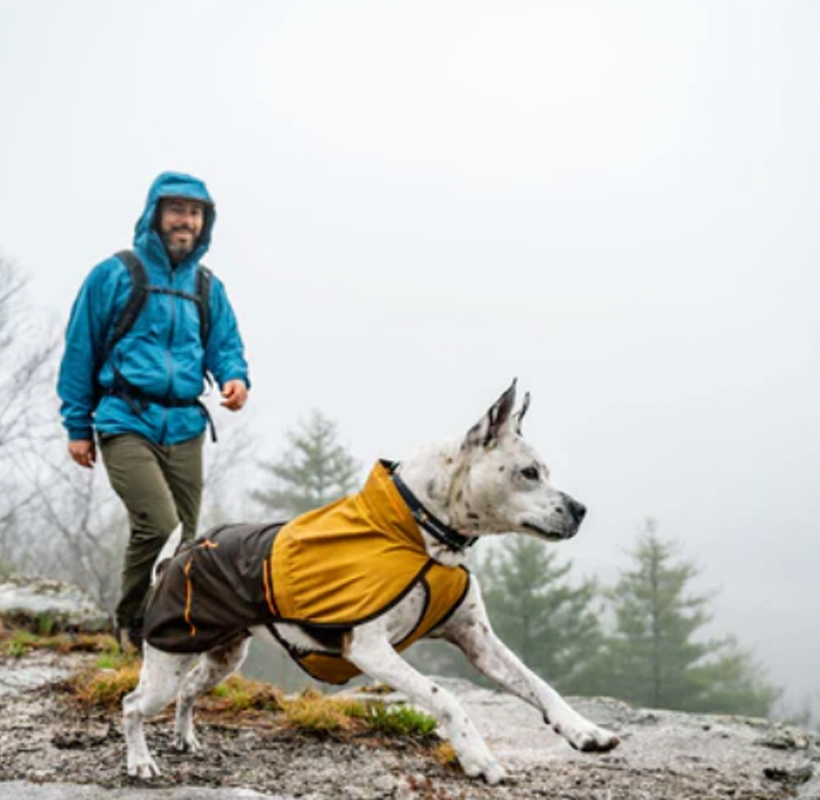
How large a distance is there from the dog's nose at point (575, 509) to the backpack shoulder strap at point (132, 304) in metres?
3.25

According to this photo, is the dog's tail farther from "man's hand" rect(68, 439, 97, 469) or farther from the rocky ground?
"man's hand" rect(68, 439, 97, 469)

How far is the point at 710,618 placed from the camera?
36938 millimetres

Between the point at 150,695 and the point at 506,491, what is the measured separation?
1913 mm

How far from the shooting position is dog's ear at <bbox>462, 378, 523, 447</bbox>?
401 cm

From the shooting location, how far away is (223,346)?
648 centimetres

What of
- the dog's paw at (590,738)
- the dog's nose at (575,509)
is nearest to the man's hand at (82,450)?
the dog's nose at (575,509)

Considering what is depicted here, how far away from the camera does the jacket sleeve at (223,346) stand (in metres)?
6.41

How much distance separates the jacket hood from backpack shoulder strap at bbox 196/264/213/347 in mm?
142

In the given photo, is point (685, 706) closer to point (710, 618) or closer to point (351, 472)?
point (710, 618)

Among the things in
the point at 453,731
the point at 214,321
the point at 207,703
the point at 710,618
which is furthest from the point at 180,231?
the point at 710,618

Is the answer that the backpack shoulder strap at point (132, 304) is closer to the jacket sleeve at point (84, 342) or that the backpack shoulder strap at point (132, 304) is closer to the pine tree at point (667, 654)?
the jacket sleeve at point (84, 342)

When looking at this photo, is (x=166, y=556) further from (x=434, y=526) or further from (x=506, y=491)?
(x=506, y=491)

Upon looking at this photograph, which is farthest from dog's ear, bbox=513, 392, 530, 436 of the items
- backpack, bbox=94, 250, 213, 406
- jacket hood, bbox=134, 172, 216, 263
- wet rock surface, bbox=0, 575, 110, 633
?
wet rock surface, bbox=0, 575, 110, 633

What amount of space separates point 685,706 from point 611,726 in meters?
29.9
